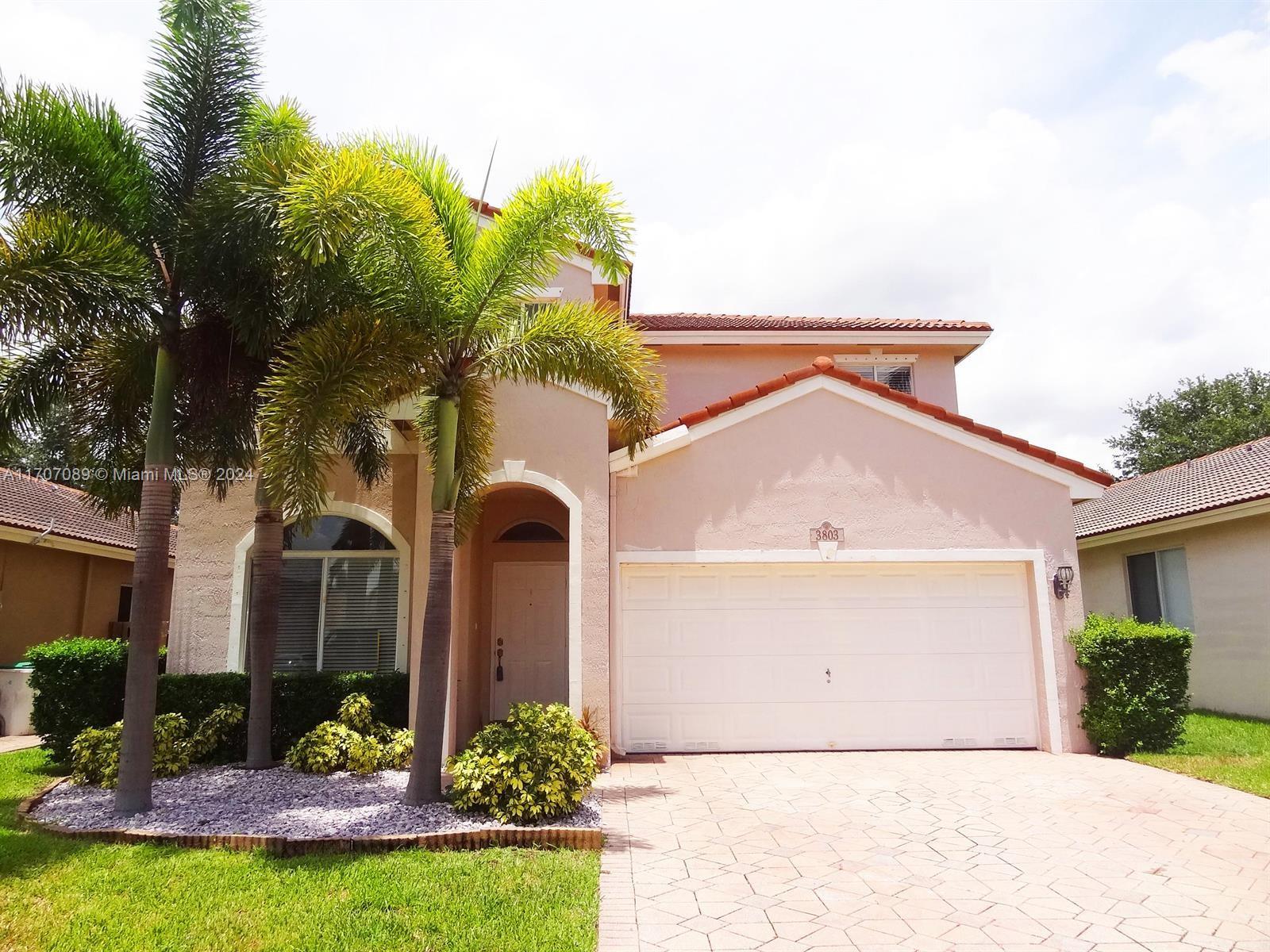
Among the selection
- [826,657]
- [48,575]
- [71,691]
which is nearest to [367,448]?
[71,691]

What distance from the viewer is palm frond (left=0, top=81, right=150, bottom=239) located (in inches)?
286

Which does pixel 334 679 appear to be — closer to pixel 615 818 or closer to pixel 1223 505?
pixel 615 818

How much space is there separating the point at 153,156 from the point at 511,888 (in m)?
8.01

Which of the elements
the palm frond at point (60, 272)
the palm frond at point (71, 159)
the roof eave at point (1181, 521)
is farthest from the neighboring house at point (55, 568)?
the roof eave at point (1181, 521)

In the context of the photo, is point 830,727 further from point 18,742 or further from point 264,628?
point 18,742

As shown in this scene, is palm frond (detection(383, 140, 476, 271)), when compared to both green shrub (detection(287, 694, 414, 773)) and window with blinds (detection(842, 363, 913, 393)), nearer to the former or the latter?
green shrub (detection(287, 694, 414, 773))

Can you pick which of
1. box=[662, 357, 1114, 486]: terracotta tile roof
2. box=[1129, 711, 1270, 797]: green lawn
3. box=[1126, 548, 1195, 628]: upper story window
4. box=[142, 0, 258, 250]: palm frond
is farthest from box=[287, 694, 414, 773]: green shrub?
box=[1126, 548, 1195, 628]: upper story window

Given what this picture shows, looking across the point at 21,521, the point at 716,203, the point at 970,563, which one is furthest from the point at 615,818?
the point at 21,521

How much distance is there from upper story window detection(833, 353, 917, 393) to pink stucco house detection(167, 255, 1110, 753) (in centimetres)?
516

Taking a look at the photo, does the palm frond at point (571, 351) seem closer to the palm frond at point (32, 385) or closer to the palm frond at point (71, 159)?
the palm frond at point (71, 159)

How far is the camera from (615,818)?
7805mm

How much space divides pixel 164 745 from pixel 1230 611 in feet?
55.0

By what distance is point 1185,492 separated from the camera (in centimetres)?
1616

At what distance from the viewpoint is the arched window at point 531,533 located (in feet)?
45.5
